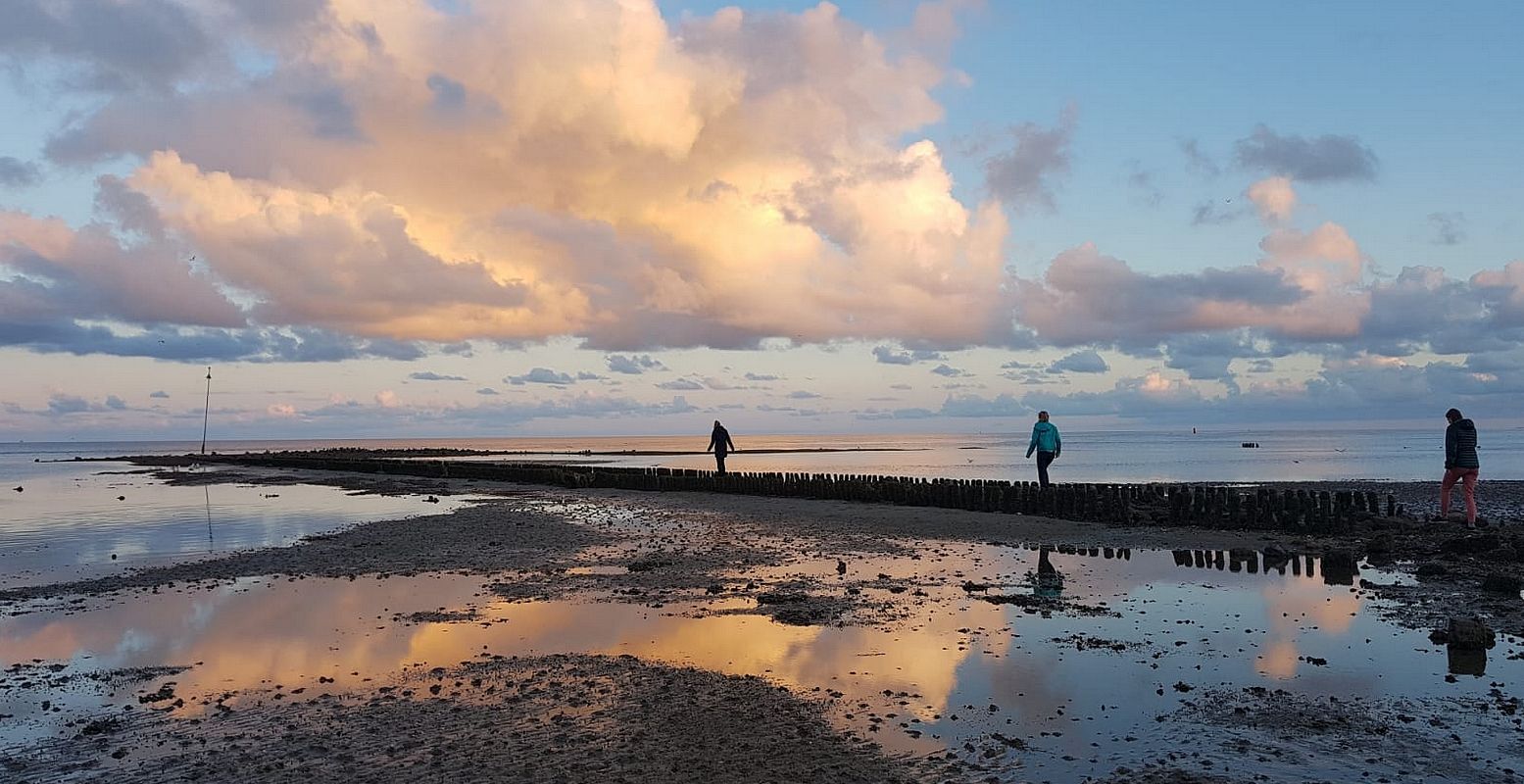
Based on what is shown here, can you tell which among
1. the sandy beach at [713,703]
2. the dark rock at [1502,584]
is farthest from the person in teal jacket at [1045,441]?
the dark rock at [1502,584]

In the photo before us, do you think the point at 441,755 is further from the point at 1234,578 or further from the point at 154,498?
the point at 154,498

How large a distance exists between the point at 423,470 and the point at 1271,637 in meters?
44.4

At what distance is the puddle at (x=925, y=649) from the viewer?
23.2ft

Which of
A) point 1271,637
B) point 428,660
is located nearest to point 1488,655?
point 1271,637

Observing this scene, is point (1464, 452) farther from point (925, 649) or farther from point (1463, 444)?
point (925, 649)

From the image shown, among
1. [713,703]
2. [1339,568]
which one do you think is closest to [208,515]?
[713,703]

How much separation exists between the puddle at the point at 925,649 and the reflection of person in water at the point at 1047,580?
0.05 m

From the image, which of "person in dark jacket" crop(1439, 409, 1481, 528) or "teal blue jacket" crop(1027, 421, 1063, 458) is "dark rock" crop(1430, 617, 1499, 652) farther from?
"teal blue jacket" crop(1027, 421, 1063, 458)

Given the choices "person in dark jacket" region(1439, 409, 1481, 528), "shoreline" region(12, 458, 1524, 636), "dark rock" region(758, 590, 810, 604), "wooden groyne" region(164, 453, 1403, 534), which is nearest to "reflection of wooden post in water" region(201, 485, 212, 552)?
"shoreline" region(12, 458, 1524, 636)

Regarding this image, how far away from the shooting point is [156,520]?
25078 mm

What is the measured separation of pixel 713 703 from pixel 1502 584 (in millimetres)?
10091

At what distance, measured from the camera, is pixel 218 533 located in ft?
70.1

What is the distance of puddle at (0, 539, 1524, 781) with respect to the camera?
709cm

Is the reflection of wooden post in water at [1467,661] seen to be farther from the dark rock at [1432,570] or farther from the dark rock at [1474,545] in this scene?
the dark rock at [1474,545]
